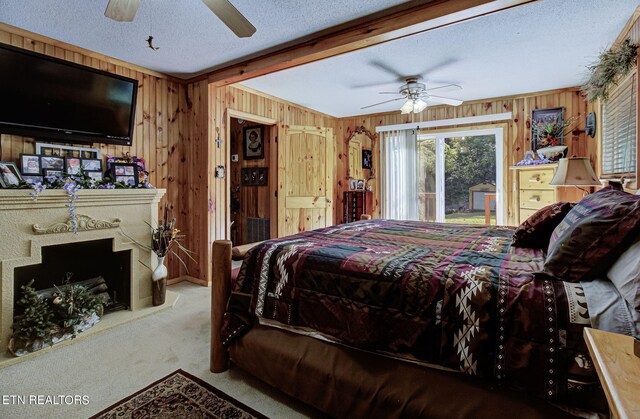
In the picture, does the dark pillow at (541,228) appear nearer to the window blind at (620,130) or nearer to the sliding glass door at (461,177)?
the window blind at (620,130)

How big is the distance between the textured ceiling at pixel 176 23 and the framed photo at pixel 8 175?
1112 millimetres

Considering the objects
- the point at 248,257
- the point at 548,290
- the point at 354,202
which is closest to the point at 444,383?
the point at 548,290

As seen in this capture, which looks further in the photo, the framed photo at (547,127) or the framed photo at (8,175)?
the framed photo at (547,127)

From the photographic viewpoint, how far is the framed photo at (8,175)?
2.26 metres

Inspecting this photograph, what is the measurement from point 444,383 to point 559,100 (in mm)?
4448

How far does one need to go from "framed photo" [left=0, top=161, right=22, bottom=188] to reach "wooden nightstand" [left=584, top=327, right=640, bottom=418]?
327 centimetres

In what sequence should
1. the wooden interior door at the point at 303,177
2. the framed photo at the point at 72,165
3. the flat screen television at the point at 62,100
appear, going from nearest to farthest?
the flat screen television at the point at 62,100
the framed photo at the point at 72,165
the wooden interior door at the point at 303,177

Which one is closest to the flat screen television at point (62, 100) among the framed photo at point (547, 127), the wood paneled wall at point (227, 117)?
the wood paneled wall at point (227, 117)

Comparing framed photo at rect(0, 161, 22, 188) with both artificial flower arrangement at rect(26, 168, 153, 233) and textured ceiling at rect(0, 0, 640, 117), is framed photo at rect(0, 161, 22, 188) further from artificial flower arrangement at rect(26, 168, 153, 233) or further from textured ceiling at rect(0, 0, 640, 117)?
textured ceiling at rect(0, 0, 640, 117)

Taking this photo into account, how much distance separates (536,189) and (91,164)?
468cm

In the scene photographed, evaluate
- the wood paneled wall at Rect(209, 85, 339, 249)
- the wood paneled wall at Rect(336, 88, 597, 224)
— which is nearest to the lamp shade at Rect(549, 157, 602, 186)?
the wood paneled wall at Rect(336, 88, 597, 224)

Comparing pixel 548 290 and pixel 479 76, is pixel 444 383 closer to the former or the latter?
pixel 548 290

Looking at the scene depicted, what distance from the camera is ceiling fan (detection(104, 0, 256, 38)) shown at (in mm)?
1752

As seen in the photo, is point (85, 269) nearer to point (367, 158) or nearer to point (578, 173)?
point (367, 158)
